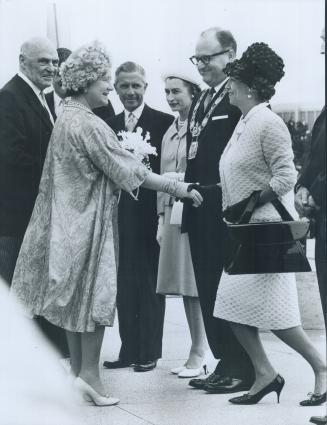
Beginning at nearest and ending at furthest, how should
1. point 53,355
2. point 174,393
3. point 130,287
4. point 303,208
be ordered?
point 303,208, point 174,393, point 53,355, point 130,287

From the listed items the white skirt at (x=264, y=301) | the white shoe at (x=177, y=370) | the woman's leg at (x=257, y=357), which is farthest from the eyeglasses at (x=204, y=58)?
the white shoe at (x=177, y=370)

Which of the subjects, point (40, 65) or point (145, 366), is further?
point (145, 366)

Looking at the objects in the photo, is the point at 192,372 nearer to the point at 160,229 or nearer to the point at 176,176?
the point at 160,229

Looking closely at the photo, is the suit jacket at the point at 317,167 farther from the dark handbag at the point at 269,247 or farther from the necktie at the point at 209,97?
the necktie at the point at 209,97

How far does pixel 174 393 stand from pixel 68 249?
0.91m

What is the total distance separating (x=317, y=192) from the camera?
4207 mm

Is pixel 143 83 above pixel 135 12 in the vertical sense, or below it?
below

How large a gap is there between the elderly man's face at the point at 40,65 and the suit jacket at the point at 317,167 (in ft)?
4.69

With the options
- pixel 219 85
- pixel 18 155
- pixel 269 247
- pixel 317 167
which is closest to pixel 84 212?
pixel 18 155

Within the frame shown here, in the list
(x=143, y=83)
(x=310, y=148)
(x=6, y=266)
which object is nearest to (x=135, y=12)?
(x=143, y=83)

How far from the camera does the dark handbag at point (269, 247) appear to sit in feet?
13.5

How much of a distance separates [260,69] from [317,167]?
1.73 feet

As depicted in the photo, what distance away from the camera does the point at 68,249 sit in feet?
14.3

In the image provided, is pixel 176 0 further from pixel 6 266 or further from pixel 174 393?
pixel 174 393
